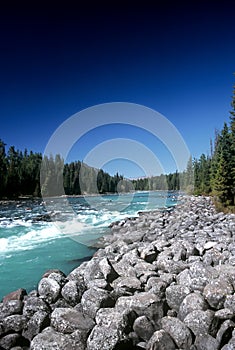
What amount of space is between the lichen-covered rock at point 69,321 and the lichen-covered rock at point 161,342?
2.95ft

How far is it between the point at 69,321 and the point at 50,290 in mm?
1027

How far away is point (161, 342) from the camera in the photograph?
325cm

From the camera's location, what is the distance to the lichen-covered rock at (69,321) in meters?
3.62

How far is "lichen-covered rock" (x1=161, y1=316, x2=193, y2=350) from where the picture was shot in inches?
131

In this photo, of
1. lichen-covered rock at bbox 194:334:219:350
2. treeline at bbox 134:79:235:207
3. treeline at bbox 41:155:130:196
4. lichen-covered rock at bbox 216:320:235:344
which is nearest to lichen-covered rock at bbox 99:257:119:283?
lichen-covered rock at bbox 194:334:219:350

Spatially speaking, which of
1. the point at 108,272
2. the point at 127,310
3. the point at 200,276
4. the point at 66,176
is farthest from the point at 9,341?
the point at 66,176

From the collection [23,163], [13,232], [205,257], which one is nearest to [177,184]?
[23,163]

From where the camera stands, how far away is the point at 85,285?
4.78m

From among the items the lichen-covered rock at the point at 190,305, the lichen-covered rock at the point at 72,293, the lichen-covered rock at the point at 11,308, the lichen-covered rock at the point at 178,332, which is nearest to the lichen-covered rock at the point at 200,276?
the lichen-covered rock at the point at 190,305

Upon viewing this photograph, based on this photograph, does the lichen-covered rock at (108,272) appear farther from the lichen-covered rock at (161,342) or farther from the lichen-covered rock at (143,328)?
the lichen-covered rock at (161,342)

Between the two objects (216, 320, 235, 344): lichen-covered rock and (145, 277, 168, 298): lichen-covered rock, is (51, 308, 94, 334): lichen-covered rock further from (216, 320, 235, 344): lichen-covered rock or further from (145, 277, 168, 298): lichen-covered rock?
(216, 320, 235, 344): lichen-covered rock

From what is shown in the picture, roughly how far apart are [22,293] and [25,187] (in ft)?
158

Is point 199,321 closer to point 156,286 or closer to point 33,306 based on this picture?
point 156,286

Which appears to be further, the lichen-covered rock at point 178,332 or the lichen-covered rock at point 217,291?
the lichen-covered rock at point 217,291
